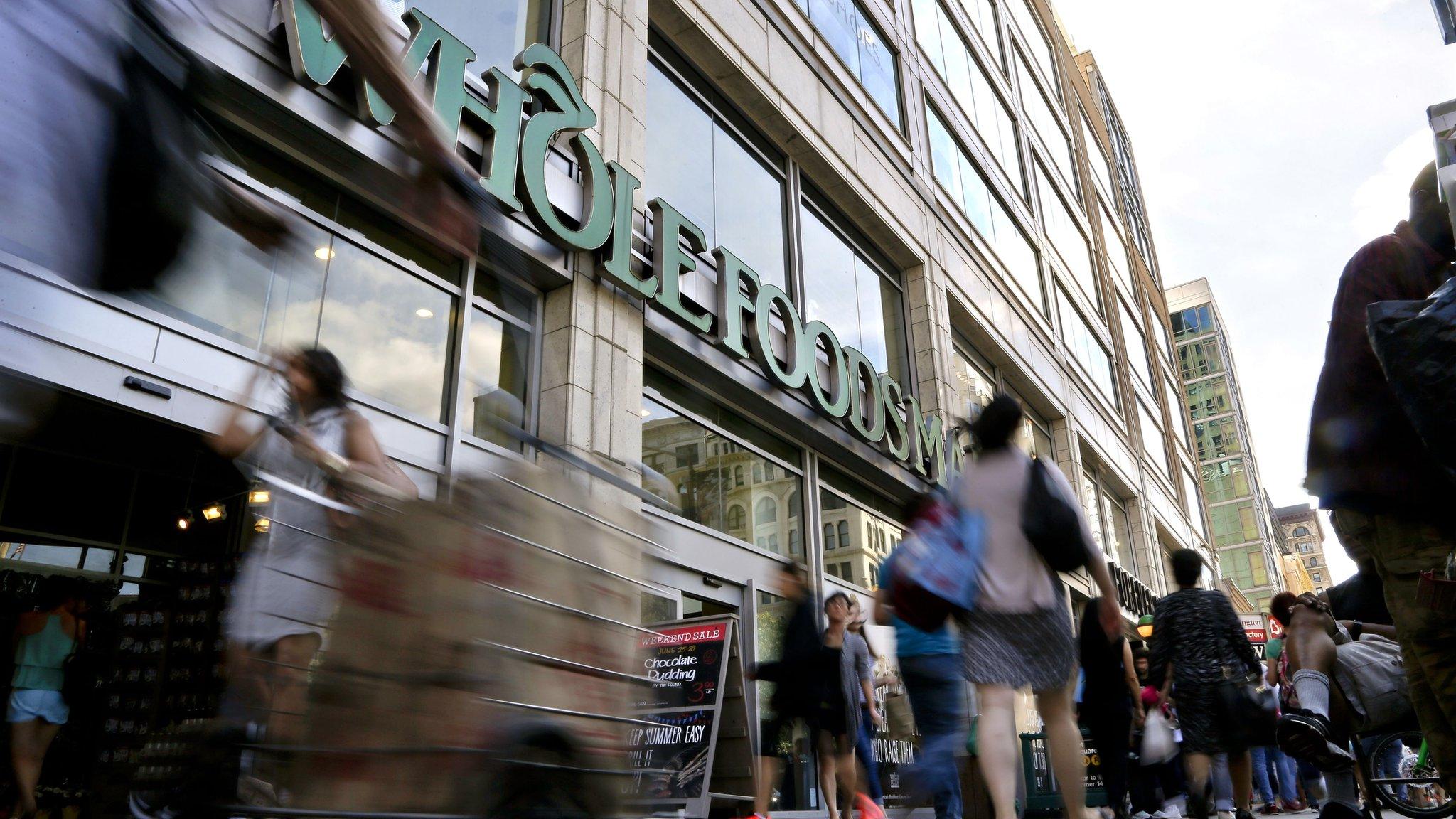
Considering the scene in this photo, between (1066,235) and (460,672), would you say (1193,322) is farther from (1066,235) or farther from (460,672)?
(460,672)

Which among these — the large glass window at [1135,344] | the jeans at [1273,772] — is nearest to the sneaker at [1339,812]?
the jeans at [1273,772]

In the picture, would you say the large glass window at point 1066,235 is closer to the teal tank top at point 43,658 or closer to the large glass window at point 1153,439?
the large glass window at point 1153,439

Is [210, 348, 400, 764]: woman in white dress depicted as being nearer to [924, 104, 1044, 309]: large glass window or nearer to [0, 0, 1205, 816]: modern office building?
[0, 0, 1205, 816]: modern office building

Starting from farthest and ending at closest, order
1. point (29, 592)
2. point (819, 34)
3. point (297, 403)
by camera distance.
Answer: point (819, 34), point (29, 592), point (297, 403)

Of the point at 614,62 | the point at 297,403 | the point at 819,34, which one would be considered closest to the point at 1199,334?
the point at 819,34

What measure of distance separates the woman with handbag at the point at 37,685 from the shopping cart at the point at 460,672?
497 cm

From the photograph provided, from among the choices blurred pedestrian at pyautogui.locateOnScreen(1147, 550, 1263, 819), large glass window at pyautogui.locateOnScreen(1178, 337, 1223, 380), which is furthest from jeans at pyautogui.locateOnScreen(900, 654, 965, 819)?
large glass window at pyautogui.locateOnScreen(1178, 337, 1223, 380)

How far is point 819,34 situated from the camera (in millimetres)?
13398

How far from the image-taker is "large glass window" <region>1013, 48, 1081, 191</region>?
2577 centimetres

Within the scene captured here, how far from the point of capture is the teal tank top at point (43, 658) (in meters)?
6.00

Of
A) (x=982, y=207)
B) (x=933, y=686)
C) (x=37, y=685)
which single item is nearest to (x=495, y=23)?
(x=37, y=685)

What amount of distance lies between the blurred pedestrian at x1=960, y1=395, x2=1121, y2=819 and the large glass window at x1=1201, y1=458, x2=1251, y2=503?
7274 cm

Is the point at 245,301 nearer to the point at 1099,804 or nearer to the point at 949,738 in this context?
the point at 949,738

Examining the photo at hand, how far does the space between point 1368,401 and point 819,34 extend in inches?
460
